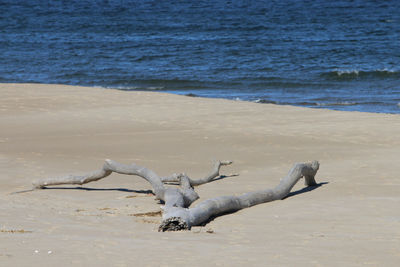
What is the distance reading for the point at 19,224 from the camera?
6434 millimetres

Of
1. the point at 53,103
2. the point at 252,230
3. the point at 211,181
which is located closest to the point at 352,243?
the point at 252,230

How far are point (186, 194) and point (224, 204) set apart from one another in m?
0.74

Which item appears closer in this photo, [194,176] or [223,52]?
[194,176]

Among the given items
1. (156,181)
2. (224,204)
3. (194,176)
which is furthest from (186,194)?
(194,176)

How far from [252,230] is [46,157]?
17.0 feet

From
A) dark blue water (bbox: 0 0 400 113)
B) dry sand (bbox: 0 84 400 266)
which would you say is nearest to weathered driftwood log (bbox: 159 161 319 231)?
dry sand (bbox: 0 84 400 266)

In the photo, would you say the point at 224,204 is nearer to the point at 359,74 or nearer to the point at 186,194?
the point at 186,194

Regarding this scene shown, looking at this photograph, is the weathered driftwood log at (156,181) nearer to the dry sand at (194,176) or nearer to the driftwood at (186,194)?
the driftwood at (186,194)

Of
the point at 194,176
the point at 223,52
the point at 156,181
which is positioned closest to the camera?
the point at 156,181

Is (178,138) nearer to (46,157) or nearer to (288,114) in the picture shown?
(46,157)

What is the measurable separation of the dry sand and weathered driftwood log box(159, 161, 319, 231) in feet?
0.35

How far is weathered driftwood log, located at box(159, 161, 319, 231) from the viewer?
250 inches

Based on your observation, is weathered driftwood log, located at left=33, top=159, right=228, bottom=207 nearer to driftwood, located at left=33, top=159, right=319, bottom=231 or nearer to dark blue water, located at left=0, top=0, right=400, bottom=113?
driftwood, located at left=33, top=159, right=319, bottom=231

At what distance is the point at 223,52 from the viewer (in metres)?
32.0
